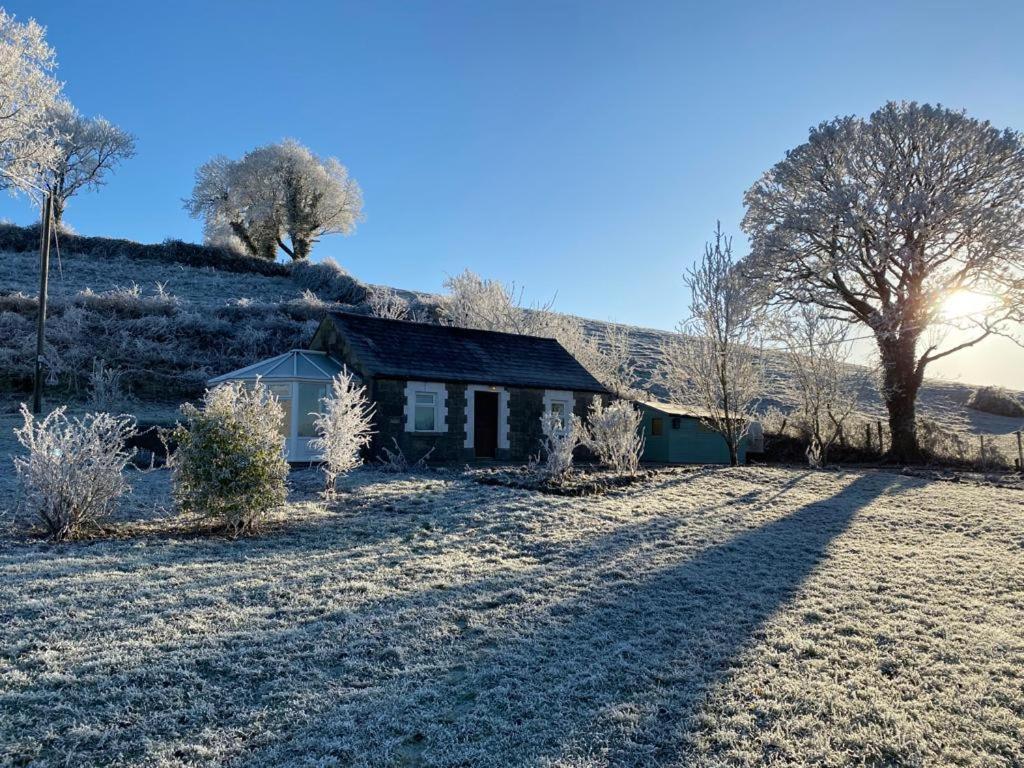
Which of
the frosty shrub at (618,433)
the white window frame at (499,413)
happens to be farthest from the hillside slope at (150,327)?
the frosty shrub at (618,433)

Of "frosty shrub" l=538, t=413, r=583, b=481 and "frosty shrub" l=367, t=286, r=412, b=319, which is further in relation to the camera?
"frosty shrub" l=367, t=286, r=412, b=319

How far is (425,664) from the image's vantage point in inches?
175

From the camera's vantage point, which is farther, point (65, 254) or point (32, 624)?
point (65, 254)

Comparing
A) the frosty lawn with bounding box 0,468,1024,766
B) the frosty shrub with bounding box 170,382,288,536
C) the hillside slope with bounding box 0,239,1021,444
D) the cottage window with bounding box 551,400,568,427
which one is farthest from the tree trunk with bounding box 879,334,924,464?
the frosty shrub with bounding box 170,382,288,536

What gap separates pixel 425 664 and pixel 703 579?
12.1ft

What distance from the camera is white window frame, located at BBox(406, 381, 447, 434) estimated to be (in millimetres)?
15945

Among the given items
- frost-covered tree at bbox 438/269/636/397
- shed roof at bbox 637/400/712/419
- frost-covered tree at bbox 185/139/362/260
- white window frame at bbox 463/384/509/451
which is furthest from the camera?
frost-covered tree at bbox 185/139/362/260

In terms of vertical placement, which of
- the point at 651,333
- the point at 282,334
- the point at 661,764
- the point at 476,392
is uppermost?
the point at 651,333

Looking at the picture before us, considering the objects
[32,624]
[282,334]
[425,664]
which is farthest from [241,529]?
[282,334]

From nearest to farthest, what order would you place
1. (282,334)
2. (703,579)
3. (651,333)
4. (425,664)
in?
(425,664) < (703,579) < (282,334) < (651,333)

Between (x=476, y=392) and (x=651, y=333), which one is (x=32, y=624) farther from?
(x=651, y=333)

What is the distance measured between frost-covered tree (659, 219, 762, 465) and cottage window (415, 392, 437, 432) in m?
7.62

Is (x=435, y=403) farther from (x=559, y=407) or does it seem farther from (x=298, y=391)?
(x=559, y=407)

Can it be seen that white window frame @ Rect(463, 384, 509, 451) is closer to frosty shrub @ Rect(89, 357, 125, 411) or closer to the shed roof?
the shed roof
